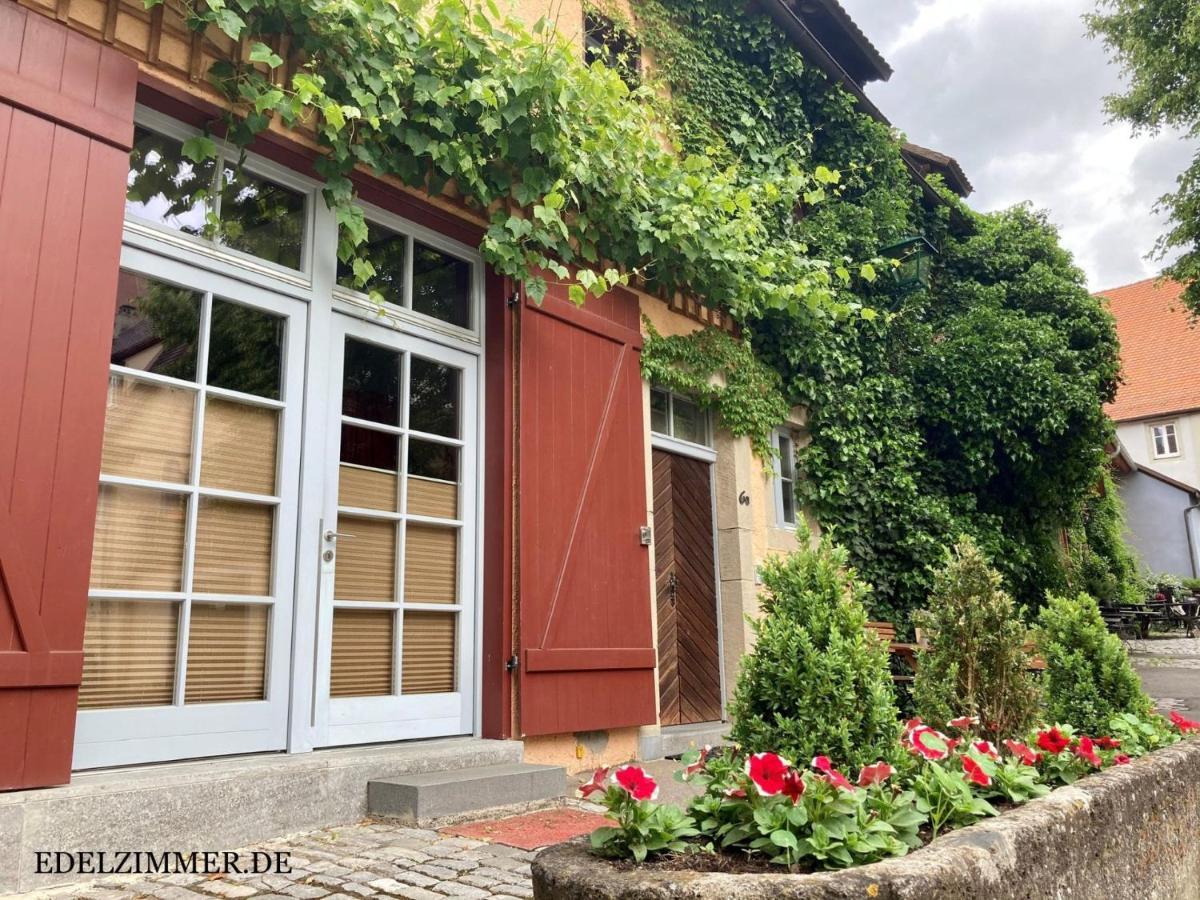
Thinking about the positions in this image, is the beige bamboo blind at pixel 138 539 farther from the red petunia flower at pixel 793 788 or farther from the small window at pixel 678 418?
the small window at pixel 678 418

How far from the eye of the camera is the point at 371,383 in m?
4.43

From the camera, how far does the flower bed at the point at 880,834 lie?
5.26 ft

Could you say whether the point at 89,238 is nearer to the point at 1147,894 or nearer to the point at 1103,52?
the point at 1147,894

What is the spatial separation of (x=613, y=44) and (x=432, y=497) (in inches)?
185

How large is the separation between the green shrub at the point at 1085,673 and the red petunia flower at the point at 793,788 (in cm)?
228

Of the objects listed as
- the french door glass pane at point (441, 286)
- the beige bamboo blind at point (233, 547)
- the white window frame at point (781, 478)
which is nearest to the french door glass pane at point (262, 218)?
the french door glass pane at point (441, 286)

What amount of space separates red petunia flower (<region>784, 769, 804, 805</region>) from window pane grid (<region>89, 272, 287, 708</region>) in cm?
257

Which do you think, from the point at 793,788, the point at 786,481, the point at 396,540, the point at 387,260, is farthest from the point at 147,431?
the point at 786,481

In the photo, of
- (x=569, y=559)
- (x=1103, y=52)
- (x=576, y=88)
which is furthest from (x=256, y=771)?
(x=1103, y=52)

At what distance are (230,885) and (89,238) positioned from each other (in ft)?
7.52

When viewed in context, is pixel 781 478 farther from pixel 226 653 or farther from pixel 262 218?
pixel 226 653

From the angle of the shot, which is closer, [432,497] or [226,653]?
[226,653]

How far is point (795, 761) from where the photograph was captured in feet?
7.39

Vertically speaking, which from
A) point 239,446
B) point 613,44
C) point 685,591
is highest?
point 613,44
